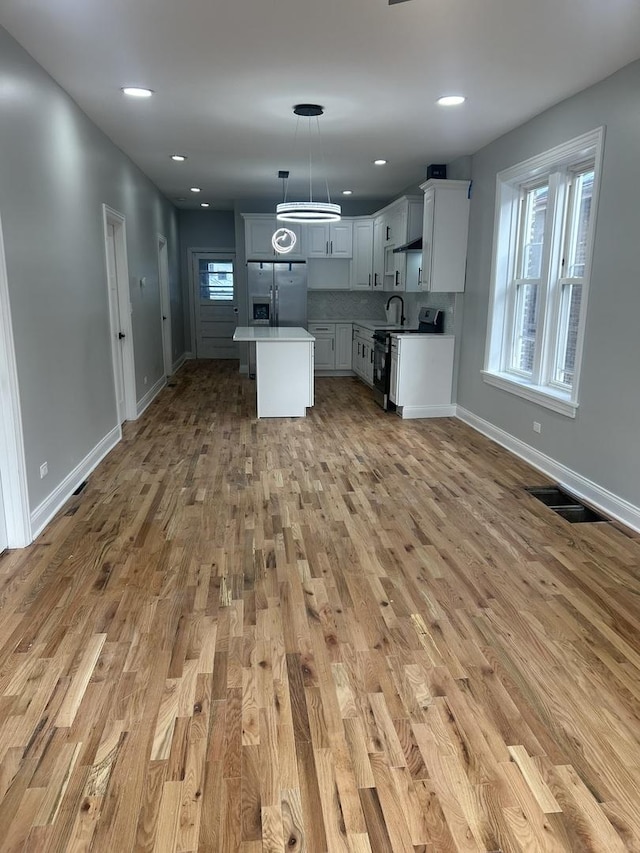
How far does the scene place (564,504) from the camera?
13.3ft

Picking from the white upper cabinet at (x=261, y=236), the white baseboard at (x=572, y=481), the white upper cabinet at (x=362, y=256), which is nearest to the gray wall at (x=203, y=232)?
the white upper cabinet at (x=261, y=236)

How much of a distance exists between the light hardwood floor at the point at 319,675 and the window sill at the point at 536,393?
768mm

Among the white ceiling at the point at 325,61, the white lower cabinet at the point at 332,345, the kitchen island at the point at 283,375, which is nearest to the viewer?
the white ceiling at the point at 325,61

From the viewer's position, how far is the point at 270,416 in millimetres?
6535

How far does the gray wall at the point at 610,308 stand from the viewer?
3559mm

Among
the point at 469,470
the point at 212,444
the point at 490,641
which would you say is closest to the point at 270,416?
the point at 212,444

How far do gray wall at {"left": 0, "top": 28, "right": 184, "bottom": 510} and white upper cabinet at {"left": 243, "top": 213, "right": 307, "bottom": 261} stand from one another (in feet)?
10.6

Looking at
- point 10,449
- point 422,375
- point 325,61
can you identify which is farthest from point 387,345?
point 10,449

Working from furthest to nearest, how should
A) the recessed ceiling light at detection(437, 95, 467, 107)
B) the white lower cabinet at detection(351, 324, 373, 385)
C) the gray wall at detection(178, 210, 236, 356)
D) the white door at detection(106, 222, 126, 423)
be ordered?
the gray wall at detection(178, 210, 236, 356), the white lower cabinet at detection(351, 324, 373, 385), the white door at detection(106, 222, 126, 423), the recessed ceiling light at detection(437, 95, 467, 107)

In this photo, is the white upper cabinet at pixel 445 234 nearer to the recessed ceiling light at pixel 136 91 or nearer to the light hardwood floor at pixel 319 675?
the light hardwood floor at pixel 319 675

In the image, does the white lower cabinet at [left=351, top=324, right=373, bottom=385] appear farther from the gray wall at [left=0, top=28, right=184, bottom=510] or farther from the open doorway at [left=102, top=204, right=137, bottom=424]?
the gray wall at [left=0, top=28, right=184, bottom=510]

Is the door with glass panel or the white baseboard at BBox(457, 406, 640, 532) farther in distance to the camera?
the door with glass panel

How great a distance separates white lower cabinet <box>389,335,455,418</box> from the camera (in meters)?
6.53

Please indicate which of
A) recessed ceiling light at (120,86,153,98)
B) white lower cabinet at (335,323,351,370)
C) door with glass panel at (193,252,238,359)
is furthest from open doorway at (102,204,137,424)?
door with glass panel at (193,252,238,359)
